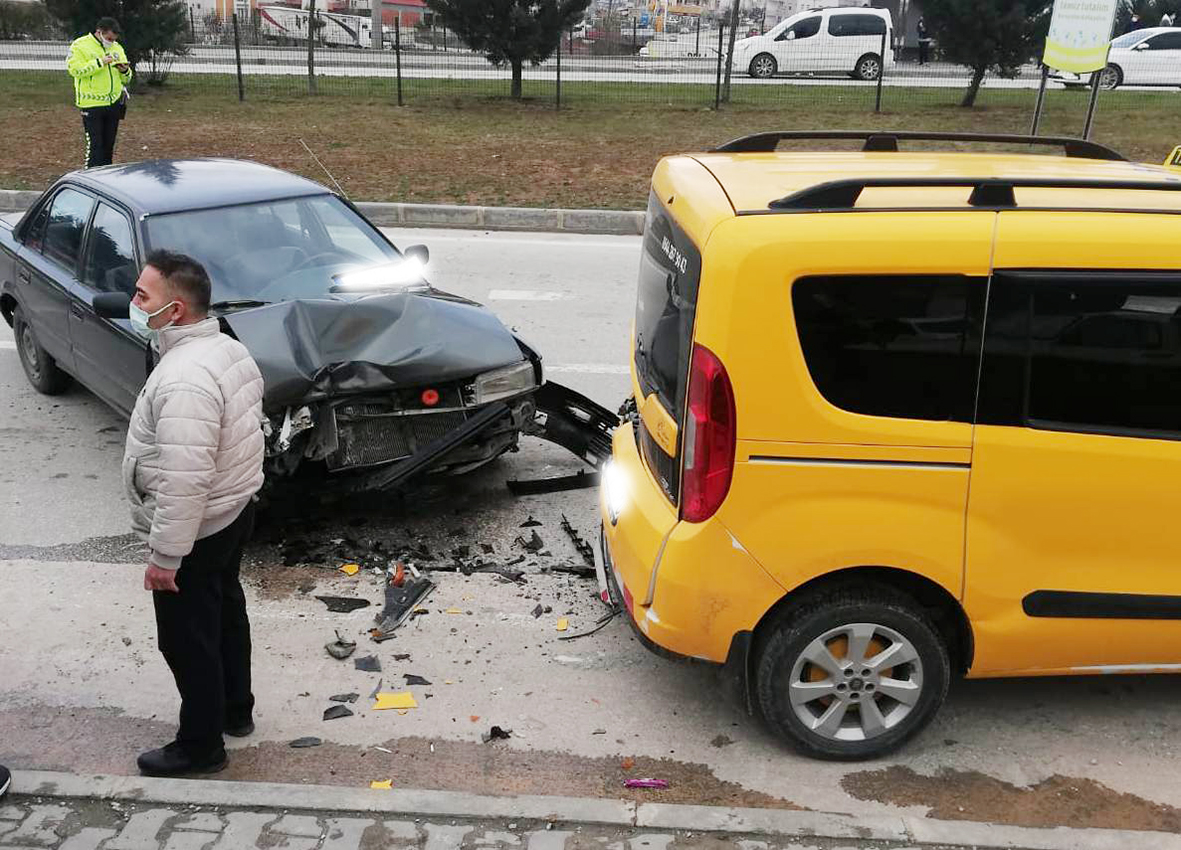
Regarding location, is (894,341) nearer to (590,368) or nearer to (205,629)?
(205,629)

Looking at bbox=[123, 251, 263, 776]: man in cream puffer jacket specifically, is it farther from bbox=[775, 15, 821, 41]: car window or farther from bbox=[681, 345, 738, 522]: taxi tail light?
bbox=[775, 15, 821, 41]: car window

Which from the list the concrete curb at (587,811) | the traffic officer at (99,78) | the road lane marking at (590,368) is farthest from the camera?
the traffic officer at (99,78)

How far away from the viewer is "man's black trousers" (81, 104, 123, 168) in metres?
13.0

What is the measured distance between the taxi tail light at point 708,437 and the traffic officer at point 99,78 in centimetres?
1134

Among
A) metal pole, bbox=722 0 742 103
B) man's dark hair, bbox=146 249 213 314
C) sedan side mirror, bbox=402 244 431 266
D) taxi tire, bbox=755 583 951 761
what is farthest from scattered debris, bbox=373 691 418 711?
metal pole, bbox=722 0 742 103

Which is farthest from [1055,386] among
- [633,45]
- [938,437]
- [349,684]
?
[633,45]

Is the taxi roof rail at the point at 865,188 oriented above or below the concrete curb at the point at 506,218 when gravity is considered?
above

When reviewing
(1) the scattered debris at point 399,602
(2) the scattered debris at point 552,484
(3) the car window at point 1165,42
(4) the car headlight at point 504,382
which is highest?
(3) the car window at point 1165,42

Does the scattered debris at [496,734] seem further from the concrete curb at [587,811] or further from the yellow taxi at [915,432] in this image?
the yellow taxi at [915,432]

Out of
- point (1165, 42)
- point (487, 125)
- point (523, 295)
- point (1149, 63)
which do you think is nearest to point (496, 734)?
point (523, 295)

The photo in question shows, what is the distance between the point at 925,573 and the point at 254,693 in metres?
2.39

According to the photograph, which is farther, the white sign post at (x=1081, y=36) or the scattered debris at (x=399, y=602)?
the white sign post at (x=1081, y=36)

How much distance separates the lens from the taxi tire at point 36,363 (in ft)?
23.9

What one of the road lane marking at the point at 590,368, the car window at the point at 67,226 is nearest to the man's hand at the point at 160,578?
the car window at the point at 67,226
